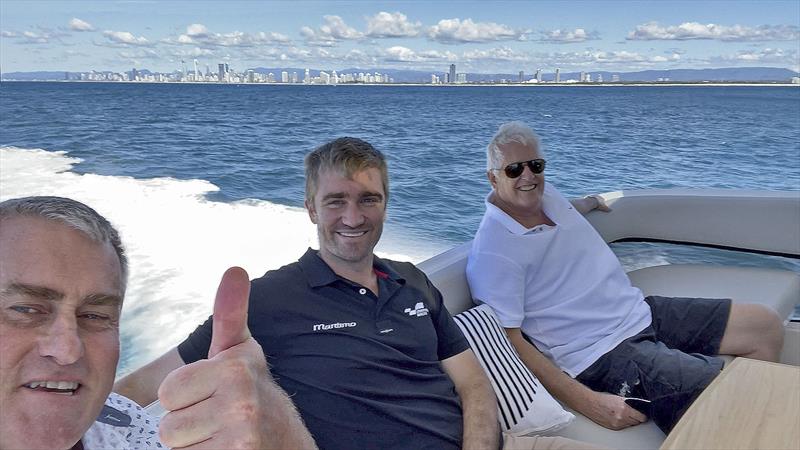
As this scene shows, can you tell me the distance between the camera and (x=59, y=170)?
6461mm

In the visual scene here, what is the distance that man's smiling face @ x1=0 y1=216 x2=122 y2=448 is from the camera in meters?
0.77

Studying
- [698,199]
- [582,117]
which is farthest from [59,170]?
[582,117]

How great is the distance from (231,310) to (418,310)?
3.56 feet

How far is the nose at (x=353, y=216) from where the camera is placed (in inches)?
62.4

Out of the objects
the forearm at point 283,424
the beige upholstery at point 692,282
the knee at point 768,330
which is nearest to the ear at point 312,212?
the beige upholstery at point 692,282

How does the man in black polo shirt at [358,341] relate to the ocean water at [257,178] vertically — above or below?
above

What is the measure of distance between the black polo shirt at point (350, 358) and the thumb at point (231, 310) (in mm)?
823

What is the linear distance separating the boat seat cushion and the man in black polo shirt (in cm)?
153

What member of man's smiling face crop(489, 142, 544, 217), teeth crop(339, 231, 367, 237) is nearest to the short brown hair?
teeth crop(339, 231, 367, 237)

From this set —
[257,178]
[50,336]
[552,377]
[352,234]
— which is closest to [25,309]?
[50,336]

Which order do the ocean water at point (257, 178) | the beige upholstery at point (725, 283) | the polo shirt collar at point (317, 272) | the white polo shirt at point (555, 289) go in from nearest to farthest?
the polo shirt collar at point (317, 272)
the white polo shirt at point (555, 289)
the beige upholstery at point (725, 283)
the ocean water at point (257, 178)

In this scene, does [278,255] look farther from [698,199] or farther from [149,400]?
[149,400]

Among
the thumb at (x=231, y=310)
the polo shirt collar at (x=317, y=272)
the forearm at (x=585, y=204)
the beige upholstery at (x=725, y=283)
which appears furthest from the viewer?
the forearm at (x=585, y=204)

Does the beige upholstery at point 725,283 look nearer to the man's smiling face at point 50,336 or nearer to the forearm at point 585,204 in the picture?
the forearm at point 585,204
